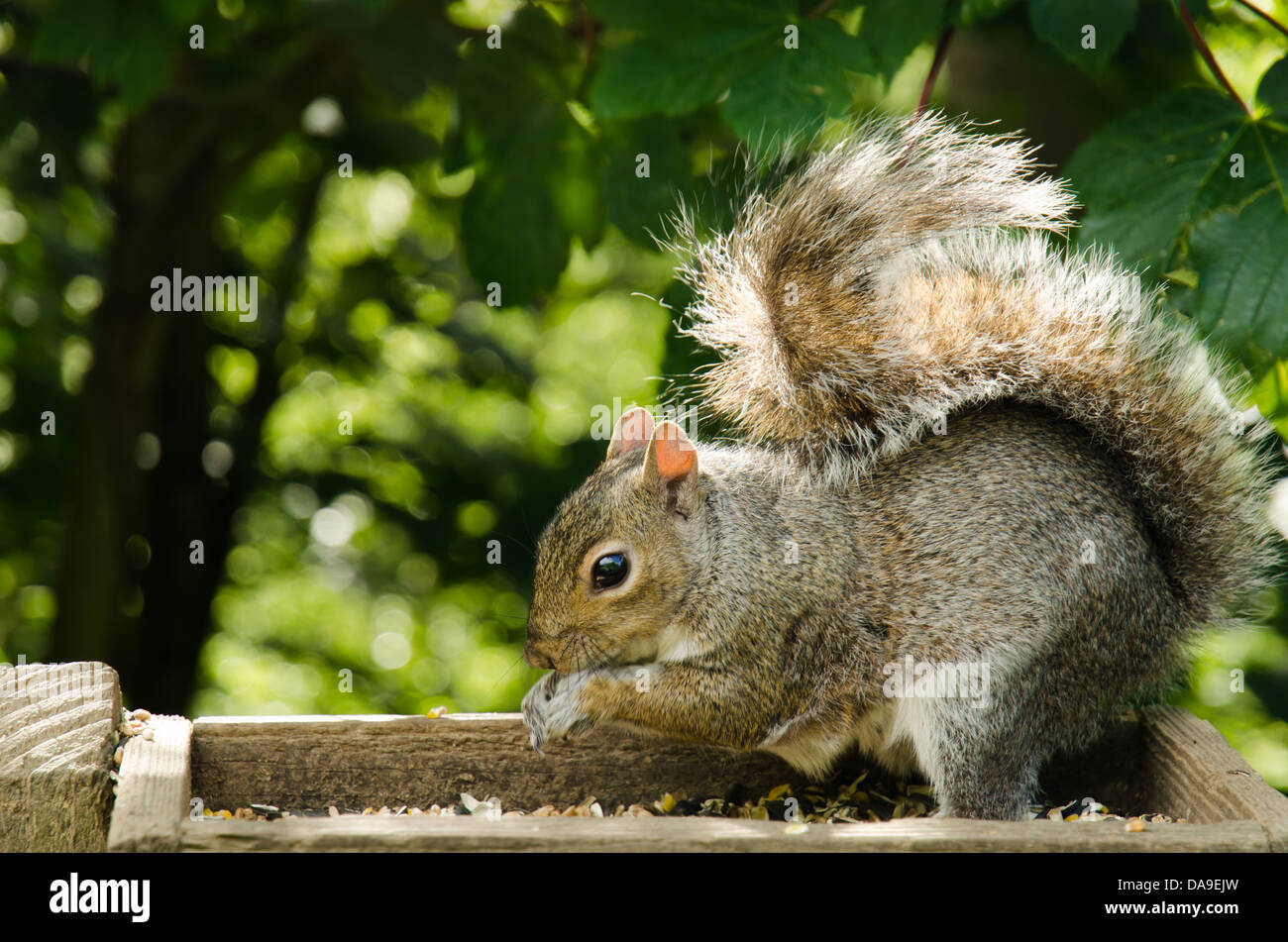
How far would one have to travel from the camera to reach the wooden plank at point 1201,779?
142 centimetres

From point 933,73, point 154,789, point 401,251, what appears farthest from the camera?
point 401,251

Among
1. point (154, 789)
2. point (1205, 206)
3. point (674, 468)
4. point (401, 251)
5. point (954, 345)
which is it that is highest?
point (401, 251)

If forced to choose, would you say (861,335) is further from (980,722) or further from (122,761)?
(122,761)

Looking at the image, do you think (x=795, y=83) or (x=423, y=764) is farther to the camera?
(x=423, y=764)

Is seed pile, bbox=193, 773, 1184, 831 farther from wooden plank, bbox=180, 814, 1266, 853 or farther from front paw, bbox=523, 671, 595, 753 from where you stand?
wooden plank, bbox=180, 814, 1266, 853

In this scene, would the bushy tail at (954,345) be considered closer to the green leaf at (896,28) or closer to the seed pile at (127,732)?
the green leaf at (896,28)

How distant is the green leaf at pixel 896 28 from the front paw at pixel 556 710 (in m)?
0.89

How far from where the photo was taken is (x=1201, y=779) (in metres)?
1.60

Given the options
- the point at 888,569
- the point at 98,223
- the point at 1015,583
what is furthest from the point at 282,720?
the point at 98,223

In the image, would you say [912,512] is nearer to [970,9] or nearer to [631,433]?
[631,433]

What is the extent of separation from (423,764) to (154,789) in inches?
17.8

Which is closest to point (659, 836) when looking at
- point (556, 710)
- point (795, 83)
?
point (556, 710)

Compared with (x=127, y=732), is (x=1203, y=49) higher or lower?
higher

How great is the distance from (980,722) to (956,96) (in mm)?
1711
